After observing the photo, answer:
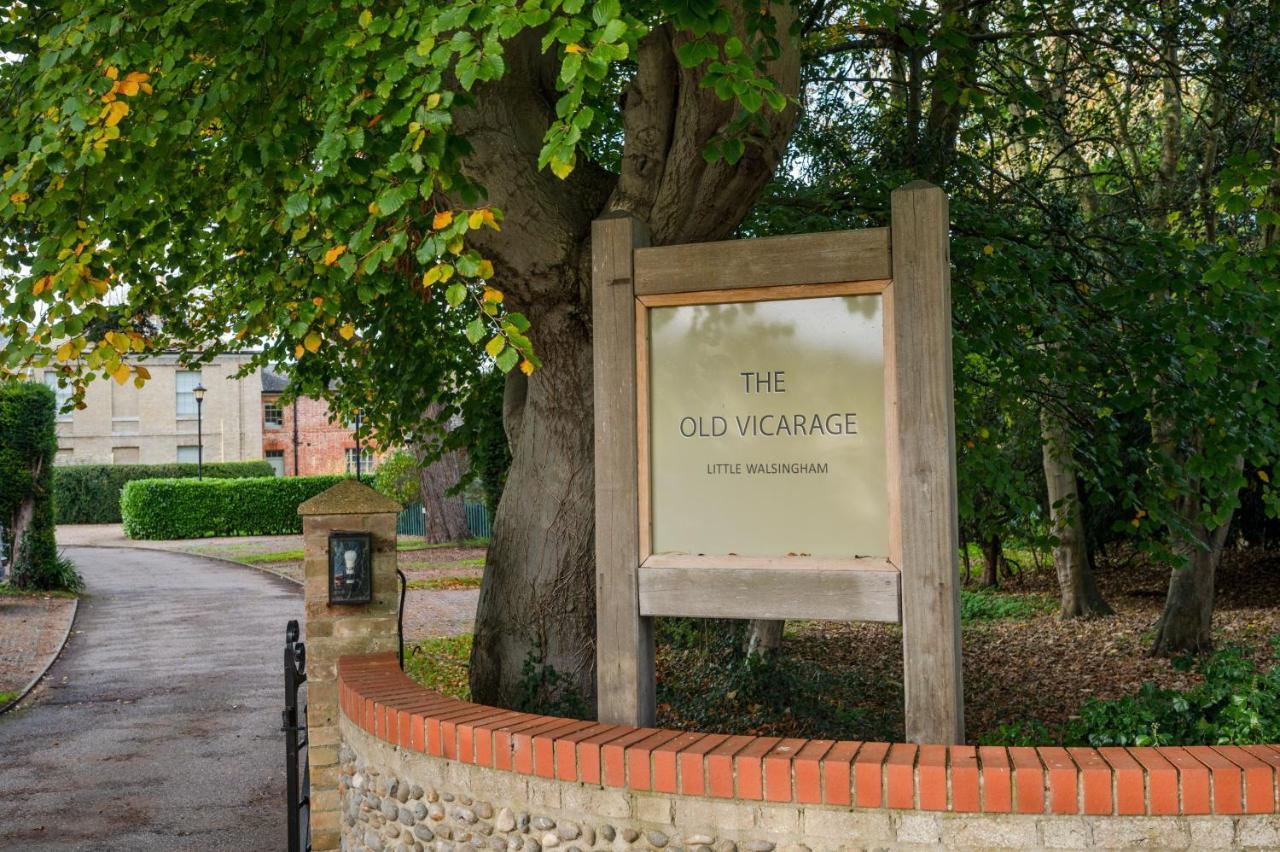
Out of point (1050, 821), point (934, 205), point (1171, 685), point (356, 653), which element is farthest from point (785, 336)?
point (1171, 685)

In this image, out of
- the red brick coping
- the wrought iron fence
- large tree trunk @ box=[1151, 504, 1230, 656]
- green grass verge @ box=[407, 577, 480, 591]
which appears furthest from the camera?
the wrought iron fence

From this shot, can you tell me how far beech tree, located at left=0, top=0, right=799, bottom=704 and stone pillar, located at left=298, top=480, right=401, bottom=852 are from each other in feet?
3.02

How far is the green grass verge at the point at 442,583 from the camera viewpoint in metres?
20.8

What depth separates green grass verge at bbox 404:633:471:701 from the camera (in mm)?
9484

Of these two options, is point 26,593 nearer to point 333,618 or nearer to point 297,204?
point 333,618

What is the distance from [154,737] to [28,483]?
39.0 ft

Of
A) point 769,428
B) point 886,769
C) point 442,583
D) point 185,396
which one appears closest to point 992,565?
point 442,583

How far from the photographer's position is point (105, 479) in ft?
144

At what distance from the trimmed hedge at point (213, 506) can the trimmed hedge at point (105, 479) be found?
6883 millimetres

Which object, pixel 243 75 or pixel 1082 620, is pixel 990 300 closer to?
pixel 243 75

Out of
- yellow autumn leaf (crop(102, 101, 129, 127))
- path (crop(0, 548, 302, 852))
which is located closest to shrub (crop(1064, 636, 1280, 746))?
path (crop(0, 548, 302, 852))

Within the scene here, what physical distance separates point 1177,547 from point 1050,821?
964 cm

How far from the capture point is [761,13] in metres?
5.96

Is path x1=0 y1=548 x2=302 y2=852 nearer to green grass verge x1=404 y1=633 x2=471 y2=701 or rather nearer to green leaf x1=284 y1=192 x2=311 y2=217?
green grass verge x1=404 y1=633 x2=471 y2=701
